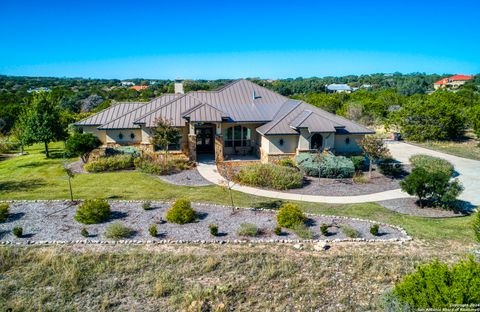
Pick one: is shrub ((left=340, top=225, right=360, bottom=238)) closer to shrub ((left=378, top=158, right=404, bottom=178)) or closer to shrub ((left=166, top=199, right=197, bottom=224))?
shrub ((left=166, top=199, right=197, bottom=224))

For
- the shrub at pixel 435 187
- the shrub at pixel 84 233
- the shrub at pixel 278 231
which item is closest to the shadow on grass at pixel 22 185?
the shrub at pixel 84 233

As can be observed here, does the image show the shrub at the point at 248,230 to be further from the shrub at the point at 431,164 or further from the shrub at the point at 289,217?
the shrub at the point at 431,164

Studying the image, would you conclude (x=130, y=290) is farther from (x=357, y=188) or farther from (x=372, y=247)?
(x=357, y=188)

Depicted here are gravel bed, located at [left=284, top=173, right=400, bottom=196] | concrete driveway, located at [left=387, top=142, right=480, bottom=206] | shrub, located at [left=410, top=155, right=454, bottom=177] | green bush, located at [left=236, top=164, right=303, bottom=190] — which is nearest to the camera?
concrete driveway, located at [left=387, top=142, right=480, bottom=206]

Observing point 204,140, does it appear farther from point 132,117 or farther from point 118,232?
point 118,232

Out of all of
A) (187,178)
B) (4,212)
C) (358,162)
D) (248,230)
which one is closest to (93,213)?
(4,212)

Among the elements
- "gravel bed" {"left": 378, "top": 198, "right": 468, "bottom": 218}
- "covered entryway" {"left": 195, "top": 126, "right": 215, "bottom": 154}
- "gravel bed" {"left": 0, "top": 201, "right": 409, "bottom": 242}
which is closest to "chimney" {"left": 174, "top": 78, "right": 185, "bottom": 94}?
"covered entryway" {"left": 195, "top": 126, "right": 215, "bottom": 154}

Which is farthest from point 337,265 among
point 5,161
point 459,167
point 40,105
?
point 5,161
